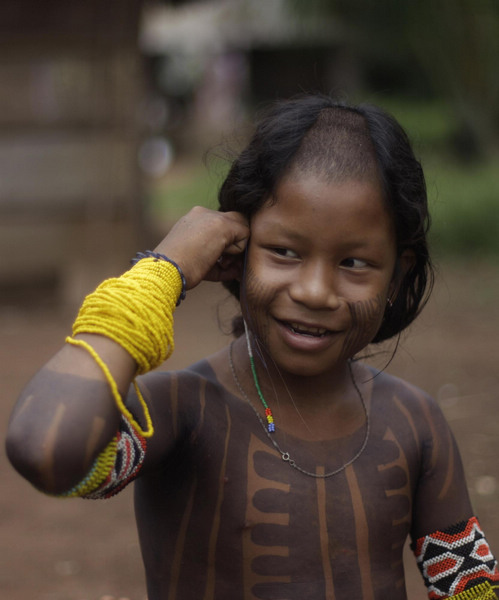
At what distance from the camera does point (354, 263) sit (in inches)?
76.6

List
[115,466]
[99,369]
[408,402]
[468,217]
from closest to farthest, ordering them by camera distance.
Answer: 1. [99,369]
2. [115,466]
3. [408,402]
4. [468,217]

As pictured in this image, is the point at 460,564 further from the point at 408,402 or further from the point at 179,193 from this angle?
the point at 179,193

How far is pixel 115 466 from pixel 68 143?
8.02 m

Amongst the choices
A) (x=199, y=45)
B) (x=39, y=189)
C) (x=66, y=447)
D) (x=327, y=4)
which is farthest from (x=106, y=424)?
(x=199, y=45)

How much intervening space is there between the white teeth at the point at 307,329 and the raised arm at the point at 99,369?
0.77ft

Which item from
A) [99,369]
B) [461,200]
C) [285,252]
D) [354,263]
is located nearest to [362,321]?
[354,263]

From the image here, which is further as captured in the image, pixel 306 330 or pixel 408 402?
A: pixel 408 402

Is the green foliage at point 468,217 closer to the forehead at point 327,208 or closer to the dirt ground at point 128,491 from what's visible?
the dirt ground at point 128,491

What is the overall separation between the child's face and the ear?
0.13 metres

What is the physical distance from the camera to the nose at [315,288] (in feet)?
6.10

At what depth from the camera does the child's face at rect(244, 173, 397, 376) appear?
1.89 meters

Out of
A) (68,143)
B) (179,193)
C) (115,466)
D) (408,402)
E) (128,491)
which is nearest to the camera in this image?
(115,466)

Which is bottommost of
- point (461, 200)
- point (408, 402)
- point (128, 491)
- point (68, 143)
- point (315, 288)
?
point (461, 200)

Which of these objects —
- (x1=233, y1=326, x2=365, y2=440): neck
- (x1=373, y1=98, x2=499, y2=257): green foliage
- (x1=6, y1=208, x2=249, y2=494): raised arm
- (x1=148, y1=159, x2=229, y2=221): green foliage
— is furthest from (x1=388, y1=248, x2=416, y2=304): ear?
(x1=148, y1=159, x2=229, y2=221): green foliage
